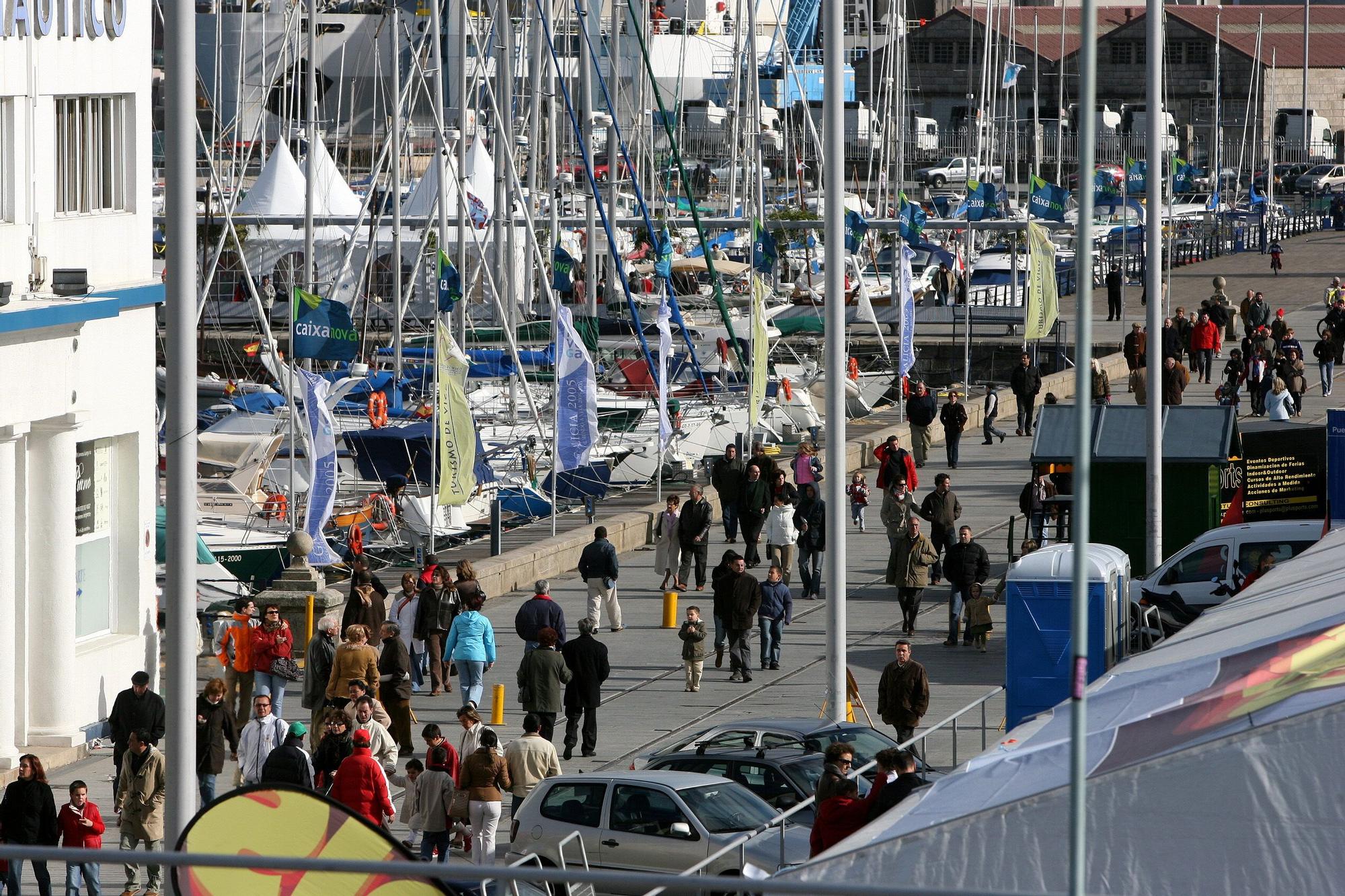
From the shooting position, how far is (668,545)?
1015 inches

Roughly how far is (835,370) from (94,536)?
23.7 ft

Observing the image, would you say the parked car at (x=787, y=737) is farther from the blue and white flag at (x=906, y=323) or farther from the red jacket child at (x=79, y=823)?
the blue and white flag at (x=906, y=323)

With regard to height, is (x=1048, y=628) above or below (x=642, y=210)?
below

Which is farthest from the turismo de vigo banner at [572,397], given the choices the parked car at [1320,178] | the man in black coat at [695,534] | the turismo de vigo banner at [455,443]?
the parked car at [1320,178]

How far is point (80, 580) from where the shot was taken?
779 inches

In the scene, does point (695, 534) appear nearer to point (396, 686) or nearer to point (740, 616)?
point (740, 616)

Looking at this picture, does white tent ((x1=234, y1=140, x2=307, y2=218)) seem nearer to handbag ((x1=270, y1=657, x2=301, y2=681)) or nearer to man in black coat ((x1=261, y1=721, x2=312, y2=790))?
handbag ((x1=270, y1=657, x2=301, y2=681))

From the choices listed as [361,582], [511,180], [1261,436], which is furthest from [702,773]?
[511,180]

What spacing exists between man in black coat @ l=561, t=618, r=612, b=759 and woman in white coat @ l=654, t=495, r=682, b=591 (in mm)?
6533

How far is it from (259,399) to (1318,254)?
44.4m

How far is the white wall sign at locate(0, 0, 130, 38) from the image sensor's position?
59.9ft

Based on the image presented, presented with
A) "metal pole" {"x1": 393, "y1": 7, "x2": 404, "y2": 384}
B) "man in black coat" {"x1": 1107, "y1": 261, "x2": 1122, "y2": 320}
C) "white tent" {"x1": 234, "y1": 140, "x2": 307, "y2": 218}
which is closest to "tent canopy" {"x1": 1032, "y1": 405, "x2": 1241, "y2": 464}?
"metal pole" {"x1": 393, "y1": 7, "x2": 404, "y2": 384}

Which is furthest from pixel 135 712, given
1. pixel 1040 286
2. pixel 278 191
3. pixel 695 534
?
pixel 278 191

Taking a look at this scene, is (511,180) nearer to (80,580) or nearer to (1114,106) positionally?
(80,580)
